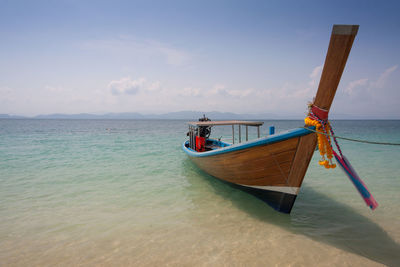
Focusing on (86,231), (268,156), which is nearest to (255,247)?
(268,156)

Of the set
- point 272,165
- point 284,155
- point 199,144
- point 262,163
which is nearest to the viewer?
point 284,155

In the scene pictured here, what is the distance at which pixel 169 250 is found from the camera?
13.5ft

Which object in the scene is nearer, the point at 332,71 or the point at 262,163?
the point at 332,71

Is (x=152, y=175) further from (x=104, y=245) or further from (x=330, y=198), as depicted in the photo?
(x=330, y=198)

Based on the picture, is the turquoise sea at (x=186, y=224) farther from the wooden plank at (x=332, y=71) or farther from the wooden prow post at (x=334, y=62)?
the wooden prow post at (x=334, y=62)

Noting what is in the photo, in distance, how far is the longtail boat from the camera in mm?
3576

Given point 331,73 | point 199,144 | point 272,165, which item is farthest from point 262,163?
point 199,144

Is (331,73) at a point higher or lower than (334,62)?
lower

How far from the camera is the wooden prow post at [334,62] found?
11.2ft

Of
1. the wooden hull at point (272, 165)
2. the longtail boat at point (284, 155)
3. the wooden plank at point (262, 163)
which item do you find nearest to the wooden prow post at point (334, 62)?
the longtail boat at point (284, 155)

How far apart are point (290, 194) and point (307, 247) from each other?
1231 millimetres

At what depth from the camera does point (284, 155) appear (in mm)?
4617

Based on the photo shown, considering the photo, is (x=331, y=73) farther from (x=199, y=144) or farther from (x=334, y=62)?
(x=199, y=144)

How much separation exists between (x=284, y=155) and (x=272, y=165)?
1.48 ft
